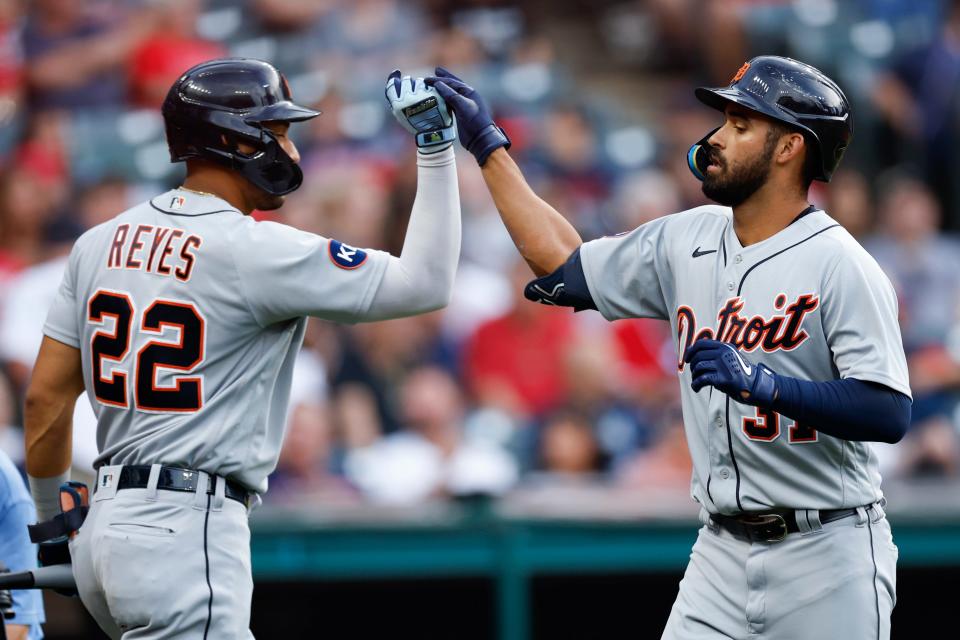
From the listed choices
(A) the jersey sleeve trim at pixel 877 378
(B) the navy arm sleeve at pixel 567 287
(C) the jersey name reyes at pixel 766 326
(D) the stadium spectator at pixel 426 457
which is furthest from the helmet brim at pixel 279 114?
(D) the stadium spectator at pixel 426 457

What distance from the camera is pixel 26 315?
6961mm

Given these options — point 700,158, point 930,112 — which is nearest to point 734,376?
point 700,158

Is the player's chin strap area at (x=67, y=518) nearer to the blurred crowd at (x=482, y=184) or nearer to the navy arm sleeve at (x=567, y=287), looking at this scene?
the navy arm sleeve at (x=567, y=287)

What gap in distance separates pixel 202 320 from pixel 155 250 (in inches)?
8.7

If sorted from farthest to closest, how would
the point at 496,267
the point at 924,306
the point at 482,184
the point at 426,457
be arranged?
the point at 482,184
the point at 924,306
the point at 496,267
the point at 426,457

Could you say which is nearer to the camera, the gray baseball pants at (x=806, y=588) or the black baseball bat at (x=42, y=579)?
the gray baseball pants at (x=806, y=588)

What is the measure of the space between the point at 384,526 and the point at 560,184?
11.9ft

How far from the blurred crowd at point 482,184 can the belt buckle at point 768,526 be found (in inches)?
87.4

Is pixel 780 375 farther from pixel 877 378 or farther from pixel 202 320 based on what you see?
pixel 202 320

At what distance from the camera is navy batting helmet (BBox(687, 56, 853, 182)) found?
140 inches

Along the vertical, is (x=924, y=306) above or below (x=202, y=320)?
below

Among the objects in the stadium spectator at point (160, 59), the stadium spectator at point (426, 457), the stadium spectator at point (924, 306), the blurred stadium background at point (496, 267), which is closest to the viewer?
the blurred stadium background at point (496, 267)

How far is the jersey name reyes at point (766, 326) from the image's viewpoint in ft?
11.3

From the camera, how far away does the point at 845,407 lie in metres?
3.22
